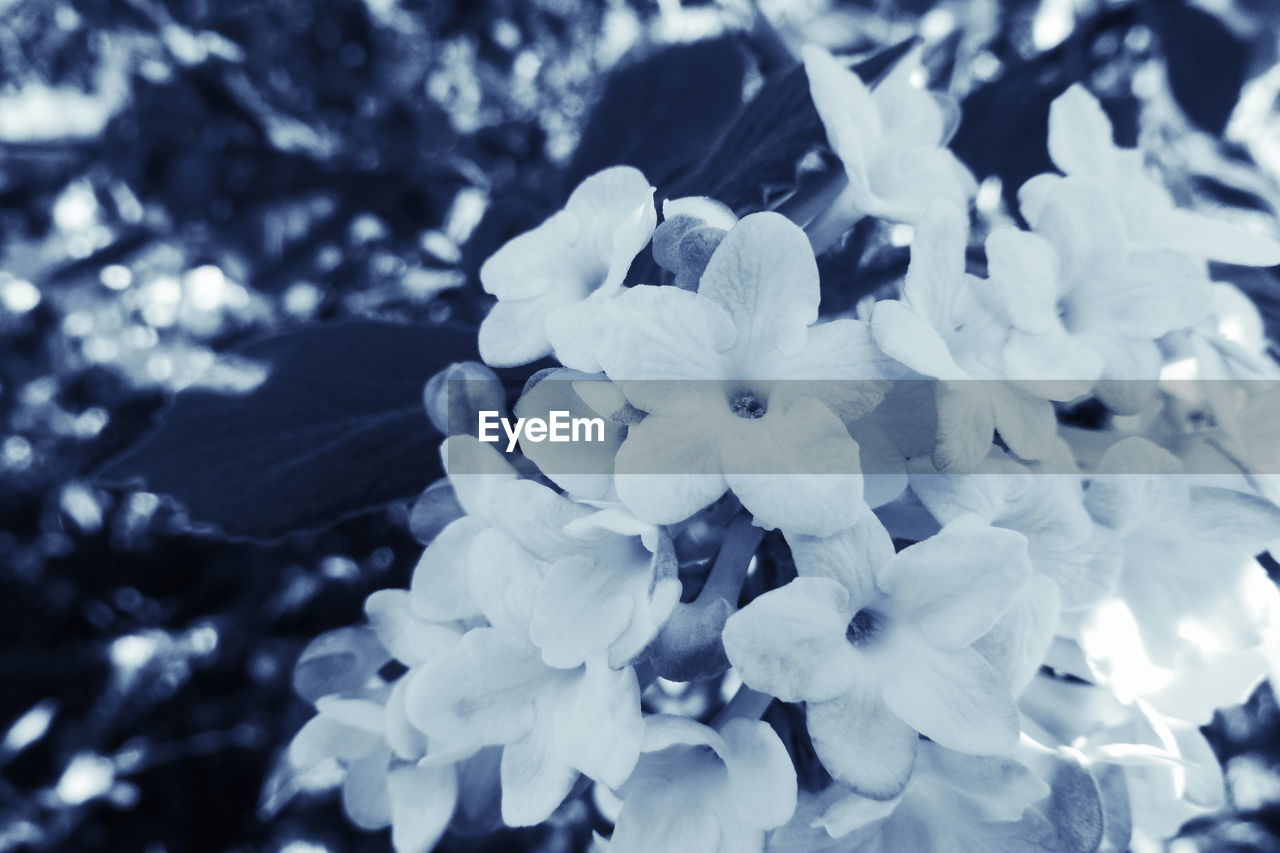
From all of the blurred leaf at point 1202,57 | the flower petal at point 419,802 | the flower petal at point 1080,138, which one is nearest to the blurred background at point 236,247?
the blurred leaf at point 1202,57

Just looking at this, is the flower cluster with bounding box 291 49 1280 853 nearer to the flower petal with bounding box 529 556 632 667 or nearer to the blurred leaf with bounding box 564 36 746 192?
the flower petal with bounding box 529 556 632 667

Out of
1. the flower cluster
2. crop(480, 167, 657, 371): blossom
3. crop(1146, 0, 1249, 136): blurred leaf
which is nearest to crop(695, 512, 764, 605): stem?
the flower cluster

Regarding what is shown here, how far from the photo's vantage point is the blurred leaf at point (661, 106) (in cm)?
58

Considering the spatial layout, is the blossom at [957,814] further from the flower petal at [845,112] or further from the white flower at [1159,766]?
the flower petal at [845,112]

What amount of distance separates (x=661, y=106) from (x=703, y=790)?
1.29 ft

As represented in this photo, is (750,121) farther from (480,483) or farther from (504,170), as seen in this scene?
(504,170)

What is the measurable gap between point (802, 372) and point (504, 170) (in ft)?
1.98

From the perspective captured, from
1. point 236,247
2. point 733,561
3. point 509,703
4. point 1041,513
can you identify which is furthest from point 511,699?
point 236,247

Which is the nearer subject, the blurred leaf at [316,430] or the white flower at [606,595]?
the white flower at [606,595]

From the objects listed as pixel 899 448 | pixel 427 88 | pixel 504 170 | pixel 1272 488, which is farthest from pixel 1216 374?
pixel 427 88

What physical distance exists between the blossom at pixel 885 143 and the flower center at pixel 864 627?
16cm

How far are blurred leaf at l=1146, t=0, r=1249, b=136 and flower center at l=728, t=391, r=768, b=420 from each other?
51 cm

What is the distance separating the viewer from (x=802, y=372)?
36 cm

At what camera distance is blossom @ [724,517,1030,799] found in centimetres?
34
